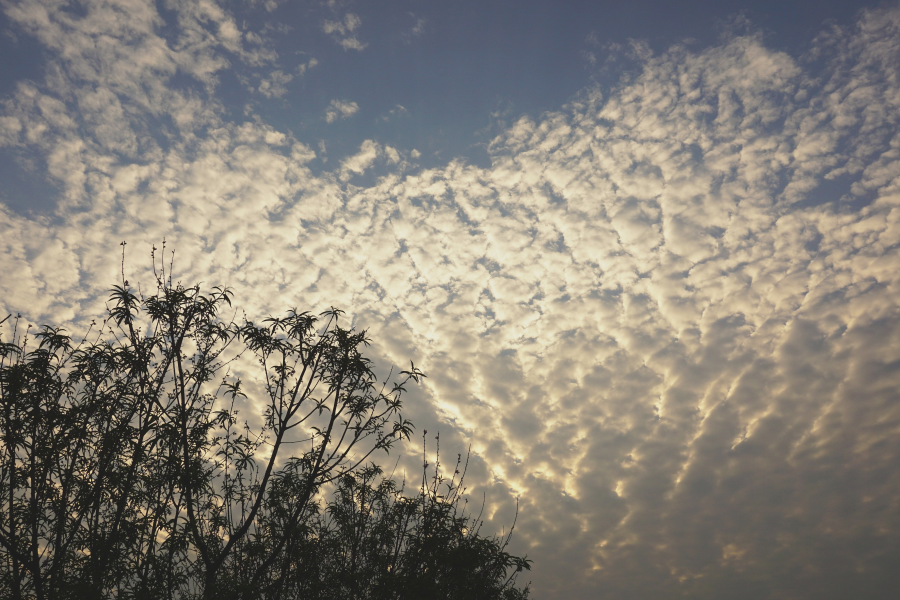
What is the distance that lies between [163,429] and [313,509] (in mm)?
3448

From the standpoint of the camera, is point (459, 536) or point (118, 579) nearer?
point (118, 579)

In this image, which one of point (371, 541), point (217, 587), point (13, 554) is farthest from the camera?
point (371, 541)

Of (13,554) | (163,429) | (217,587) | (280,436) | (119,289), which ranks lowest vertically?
(13,554)

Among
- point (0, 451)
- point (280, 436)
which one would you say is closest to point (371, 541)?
point (280, 436)

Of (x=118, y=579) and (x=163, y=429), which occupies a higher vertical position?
(x=163, y=429)

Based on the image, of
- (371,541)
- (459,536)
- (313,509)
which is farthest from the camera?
(313,509)

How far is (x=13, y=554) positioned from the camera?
6.05 meters

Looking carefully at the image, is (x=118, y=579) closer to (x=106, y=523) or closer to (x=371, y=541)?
(x=106, y=523)

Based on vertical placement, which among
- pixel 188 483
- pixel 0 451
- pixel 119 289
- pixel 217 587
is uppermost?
pixel 119 289

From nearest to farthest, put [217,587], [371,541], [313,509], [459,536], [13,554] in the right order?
[13,554]
[217,587]
[459,536]
[371,541]
[313,509]

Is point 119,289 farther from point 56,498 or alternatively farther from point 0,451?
point 56,498

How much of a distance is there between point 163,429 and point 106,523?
5.62 feet

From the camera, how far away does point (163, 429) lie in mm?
7117

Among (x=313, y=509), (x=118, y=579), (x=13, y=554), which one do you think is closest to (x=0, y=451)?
(x=13, y=554)
